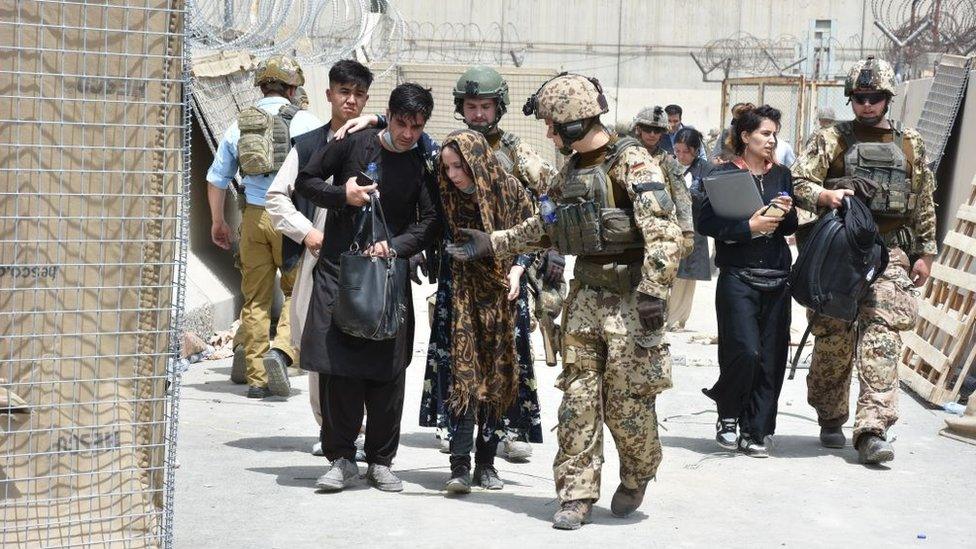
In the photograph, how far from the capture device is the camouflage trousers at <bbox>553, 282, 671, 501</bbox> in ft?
17.9

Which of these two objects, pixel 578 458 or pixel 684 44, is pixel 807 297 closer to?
pixel 578 458

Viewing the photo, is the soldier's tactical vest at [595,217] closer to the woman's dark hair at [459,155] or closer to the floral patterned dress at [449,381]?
the woman's dark hair at [459,155]

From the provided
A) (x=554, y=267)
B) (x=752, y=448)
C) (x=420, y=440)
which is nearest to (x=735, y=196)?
(x=554, y=267)

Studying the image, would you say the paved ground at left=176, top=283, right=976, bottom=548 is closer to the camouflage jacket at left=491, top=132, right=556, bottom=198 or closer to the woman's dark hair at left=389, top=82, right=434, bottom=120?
the camouflage jacket at left=491, top=132, right=556, bottom=198

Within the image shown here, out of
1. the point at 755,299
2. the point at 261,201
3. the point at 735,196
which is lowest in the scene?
the point at 755,299

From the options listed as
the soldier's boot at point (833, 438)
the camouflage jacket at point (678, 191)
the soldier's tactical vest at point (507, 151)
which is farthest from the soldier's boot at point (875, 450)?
the soldier's tactical vest at point (507, 151)

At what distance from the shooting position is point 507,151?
22.2 ft

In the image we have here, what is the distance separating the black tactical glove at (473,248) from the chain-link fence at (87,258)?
1.48 meters

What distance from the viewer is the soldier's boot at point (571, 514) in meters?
5.41

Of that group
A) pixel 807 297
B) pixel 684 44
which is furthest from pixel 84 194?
pixel 684 44

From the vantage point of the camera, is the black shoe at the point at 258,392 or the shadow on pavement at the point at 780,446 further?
the black shoe at the point at 258,392

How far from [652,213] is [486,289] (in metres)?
1.01

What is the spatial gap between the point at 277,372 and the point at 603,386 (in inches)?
128

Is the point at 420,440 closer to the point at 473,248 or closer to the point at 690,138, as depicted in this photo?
the point at 473,248
